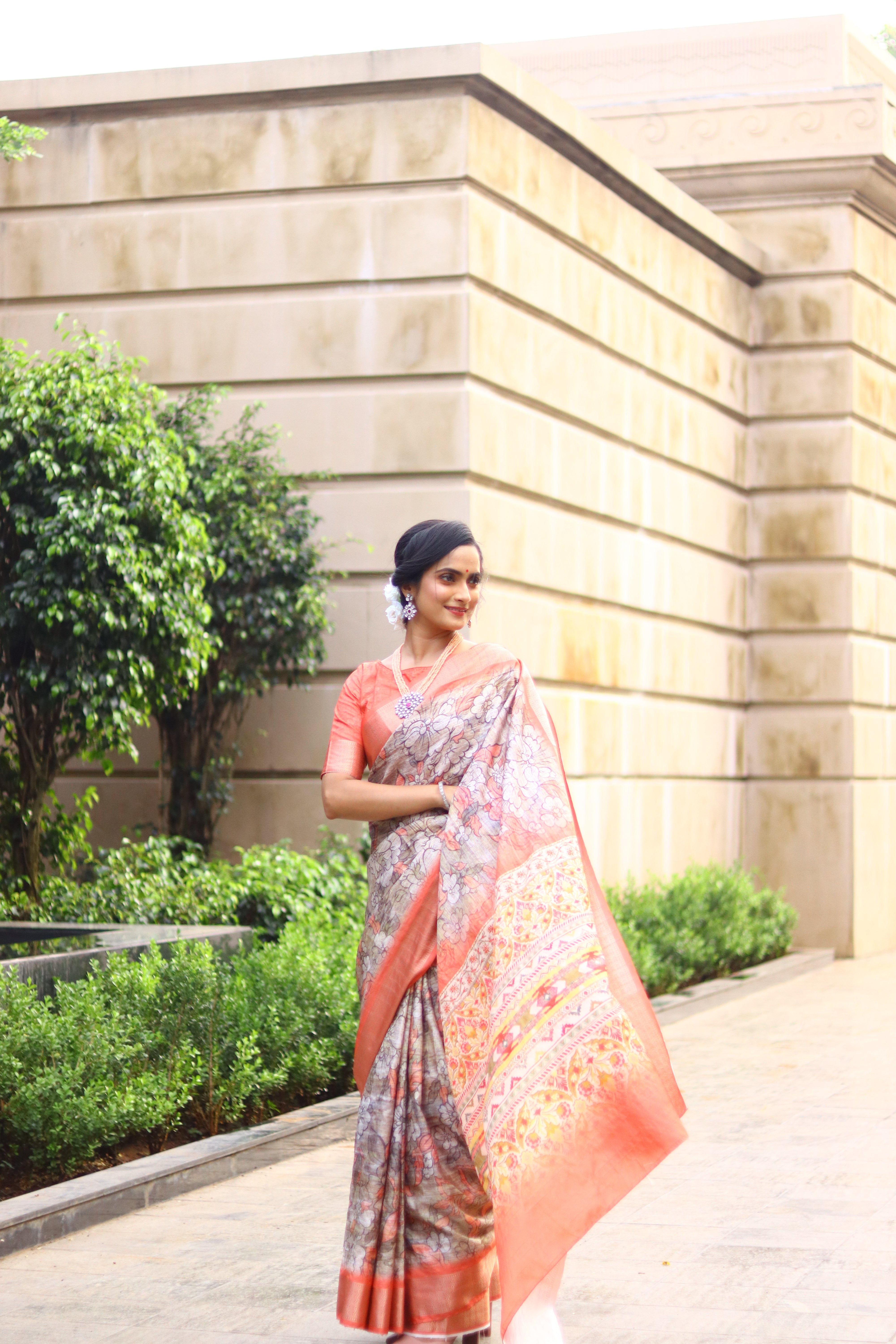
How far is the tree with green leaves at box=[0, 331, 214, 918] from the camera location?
8.96 m

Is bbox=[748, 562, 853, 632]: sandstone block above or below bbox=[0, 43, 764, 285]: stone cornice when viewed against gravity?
below

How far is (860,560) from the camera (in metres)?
15.2

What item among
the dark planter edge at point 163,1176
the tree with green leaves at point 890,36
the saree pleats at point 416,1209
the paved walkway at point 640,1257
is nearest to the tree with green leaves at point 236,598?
the dark planter edge at point 163,1176

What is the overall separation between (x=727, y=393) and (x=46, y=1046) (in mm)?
9953

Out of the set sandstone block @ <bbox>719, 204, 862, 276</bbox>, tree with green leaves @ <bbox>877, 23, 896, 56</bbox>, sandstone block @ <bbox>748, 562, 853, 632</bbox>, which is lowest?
sandstone block @ <bbox>748, 562, 853, 632</bbox>

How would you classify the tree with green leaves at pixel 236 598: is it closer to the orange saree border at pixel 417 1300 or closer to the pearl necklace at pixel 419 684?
the pearl necklace at pixel 419 684

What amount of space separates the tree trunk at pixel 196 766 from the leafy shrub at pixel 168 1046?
103 inches

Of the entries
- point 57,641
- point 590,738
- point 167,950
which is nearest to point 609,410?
point 590,738

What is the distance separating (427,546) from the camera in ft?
14.7

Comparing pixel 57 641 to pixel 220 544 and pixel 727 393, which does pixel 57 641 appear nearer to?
pixel 220 544

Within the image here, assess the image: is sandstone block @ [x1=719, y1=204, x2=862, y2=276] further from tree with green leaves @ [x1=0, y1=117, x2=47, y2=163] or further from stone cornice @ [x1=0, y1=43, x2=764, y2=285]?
tree with green leaves @ [x1=0, y1=117, x2=47, y2=163]

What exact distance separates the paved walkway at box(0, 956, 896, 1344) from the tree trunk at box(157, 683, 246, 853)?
4.08 m

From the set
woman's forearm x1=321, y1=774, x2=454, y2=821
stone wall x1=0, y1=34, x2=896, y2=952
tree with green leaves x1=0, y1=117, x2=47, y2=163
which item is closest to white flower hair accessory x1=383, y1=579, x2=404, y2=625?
woman's forearm x1=321, y1=774, x2=454, y2=821

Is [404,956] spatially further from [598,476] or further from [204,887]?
[598,476]
